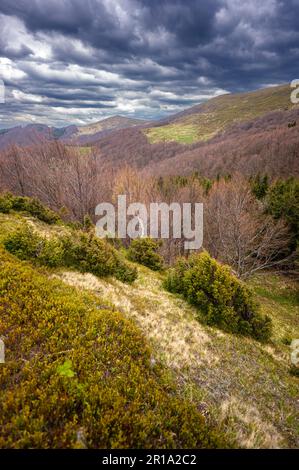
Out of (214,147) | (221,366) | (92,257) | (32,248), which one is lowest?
(221,366)

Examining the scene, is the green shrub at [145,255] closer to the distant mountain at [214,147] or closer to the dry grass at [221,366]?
the dry grass at [221,366]

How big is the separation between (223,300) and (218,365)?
337cm

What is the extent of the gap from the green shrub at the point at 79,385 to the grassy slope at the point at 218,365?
1.06 metres

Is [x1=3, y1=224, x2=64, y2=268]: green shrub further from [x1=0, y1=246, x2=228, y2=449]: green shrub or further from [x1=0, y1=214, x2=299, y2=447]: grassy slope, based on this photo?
[x1=0, y1=246, x2=228, y2=449]: green shrub

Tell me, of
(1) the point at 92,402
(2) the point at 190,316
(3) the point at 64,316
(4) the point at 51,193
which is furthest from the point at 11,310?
(4) the point at 51,193

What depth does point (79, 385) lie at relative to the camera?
12.4 ft

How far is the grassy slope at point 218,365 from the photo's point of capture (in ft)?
17.1

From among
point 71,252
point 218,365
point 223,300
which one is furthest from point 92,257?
point 218,365

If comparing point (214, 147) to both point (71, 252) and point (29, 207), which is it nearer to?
point (29, 207)

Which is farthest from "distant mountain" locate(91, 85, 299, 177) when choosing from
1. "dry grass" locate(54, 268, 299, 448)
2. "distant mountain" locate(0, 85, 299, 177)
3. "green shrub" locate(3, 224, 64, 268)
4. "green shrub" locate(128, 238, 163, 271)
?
"dry grass" locate(54, 268, 299, 448)

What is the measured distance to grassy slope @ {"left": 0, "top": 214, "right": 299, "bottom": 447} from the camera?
5199mm

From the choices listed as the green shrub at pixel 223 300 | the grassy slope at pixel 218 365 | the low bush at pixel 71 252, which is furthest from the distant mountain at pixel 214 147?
the grassy slope at pixel 218 365

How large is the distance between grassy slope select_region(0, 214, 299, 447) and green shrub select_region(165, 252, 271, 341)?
1.81ft

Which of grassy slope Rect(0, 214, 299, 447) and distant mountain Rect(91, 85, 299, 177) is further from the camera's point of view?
distant mountain Rect(91, 85, 299, 177)
